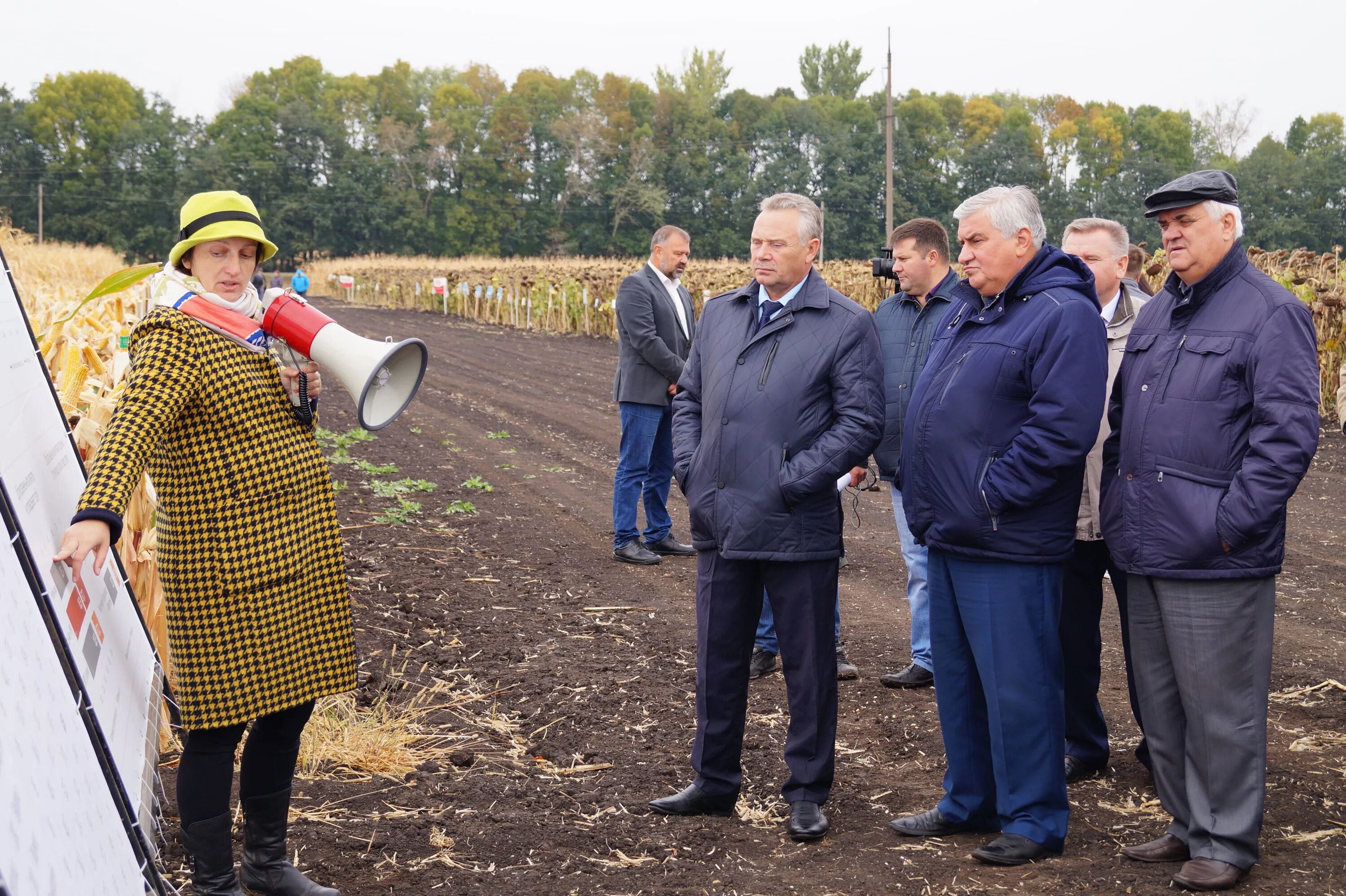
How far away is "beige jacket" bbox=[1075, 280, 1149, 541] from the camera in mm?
4223

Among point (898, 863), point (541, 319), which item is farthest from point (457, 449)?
point (541, 319)

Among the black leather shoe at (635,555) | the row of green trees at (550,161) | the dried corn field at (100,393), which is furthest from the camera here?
the row of green trees at (550,161)

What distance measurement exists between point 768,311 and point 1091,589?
1.69 metres

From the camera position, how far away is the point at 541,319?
30281mm

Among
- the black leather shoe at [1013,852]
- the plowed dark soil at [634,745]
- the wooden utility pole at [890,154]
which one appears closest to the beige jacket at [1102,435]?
the plowed dark soil at [634,745]

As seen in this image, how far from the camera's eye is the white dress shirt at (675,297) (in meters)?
7.55

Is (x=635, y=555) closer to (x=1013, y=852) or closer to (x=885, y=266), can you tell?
(x=885, y=266)

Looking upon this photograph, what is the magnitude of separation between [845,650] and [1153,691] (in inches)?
94.7

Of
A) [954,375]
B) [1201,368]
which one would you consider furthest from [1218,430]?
[954,375]

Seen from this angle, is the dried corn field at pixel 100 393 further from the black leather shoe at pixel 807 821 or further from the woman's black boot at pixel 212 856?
the black leather shoe at pixel 807 821

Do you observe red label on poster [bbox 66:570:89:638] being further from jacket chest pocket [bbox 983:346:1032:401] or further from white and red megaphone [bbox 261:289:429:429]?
jacket chest pocket [bbox 983:346:1032:401]

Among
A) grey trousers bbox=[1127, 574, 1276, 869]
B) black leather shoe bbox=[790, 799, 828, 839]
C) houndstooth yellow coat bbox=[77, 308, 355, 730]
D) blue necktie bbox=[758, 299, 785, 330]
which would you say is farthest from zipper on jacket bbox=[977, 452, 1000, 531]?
houndstooth yellow coat bbox=[77, 308, 355, 730]

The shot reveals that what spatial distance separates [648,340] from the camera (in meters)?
7.38

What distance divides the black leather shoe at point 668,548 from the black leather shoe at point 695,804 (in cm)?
391
